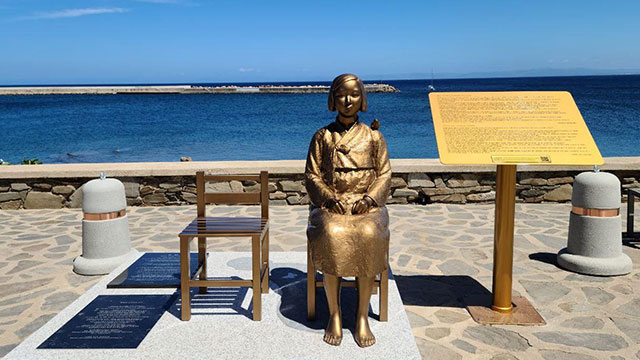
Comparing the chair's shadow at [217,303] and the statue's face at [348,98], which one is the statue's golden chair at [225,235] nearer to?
the chair's shadow at [217,303]

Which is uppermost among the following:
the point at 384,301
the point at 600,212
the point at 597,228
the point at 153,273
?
the point at 600,212

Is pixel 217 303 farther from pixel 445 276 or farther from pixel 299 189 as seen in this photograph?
pixel 299 189

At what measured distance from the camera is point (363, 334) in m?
3.54

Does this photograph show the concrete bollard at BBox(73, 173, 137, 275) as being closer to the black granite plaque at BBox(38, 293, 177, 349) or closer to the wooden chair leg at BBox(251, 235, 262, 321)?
the black granite plaque at BBox(38, 293, 177, 349)

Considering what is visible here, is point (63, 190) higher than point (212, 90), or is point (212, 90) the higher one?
point (212, 90)

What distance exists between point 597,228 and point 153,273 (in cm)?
437

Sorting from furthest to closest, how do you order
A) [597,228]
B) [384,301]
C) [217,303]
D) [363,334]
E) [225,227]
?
[597,228]
[217,303]
[225,227]
[384,301]
[363,334]

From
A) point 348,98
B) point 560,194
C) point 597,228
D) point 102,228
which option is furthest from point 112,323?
point 560,194

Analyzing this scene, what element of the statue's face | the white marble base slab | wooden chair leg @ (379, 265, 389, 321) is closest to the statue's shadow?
the white marble base slab

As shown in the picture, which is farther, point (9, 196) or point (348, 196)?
point (9, 196)

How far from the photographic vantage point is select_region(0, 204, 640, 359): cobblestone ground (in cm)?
382

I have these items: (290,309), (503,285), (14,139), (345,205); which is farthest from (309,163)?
(14,139)

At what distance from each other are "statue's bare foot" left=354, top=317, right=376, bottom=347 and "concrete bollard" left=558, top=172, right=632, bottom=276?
2779 millimetres

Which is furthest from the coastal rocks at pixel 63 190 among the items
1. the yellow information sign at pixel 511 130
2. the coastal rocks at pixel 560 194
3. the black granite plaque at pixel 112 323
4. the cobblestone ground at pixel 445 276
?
the coastal rocks at pixel 560 194
